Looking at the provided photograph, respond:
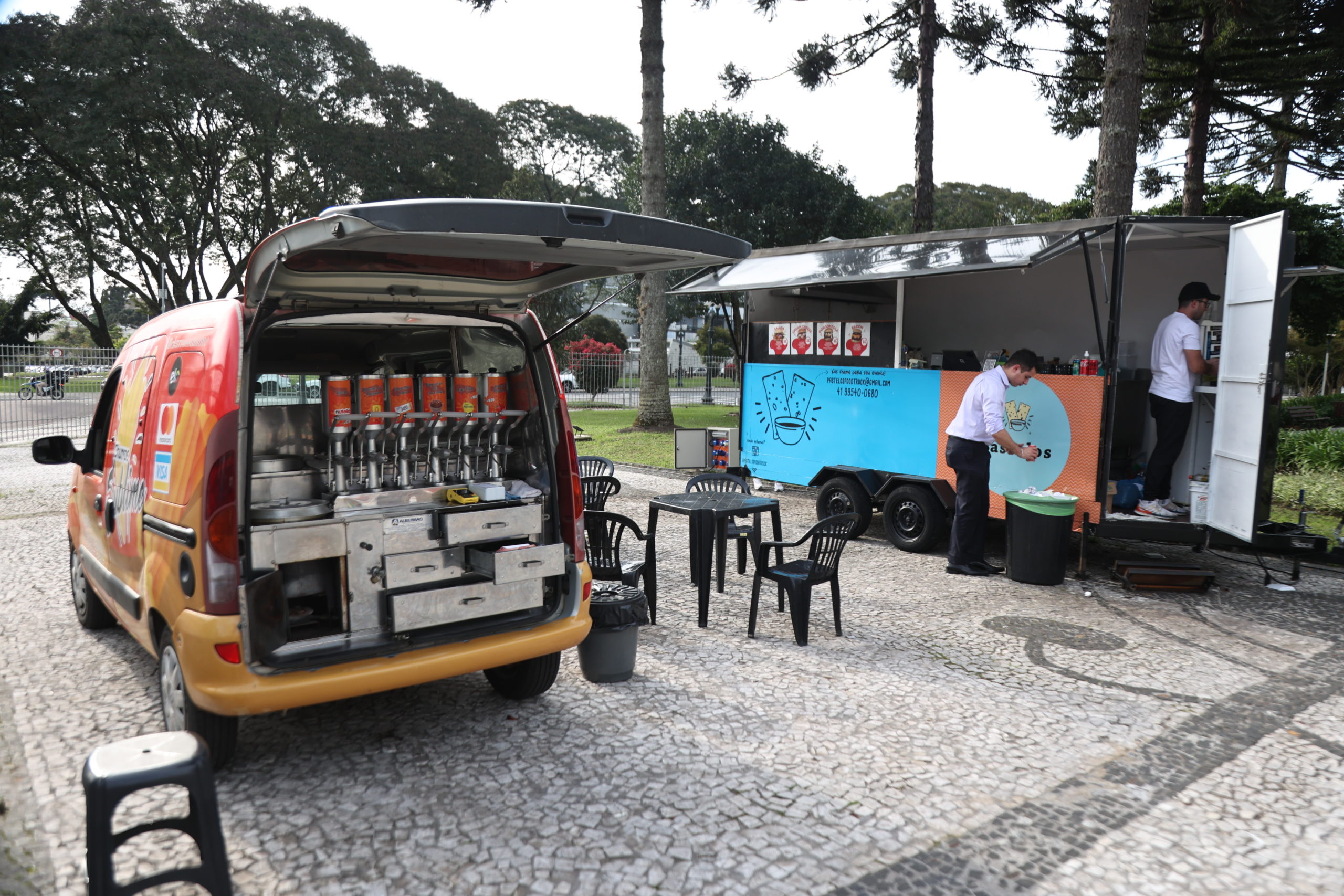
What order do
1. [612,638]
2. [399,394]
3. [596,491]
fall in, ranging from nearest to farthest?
[399,394] → [612,638] → [596,491]

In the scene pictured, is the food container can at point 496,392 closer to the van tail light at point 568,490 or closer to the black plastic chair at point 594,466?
the van tail light at point 568,490

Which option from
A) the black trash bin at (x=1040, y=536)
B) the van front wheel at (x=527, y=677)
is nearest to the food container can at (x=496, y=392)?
the van front wheel at (x=527, y=677)

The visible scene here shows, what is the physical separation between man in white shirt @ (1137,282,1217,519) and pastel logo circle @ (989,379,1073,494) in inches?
28.9

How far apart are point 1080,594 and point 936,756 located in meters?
3.33

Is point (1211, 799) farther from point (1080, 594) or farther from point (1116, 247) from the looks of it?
point (1116, 247)

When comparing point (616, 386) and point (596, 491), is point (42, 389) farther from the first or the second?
point (596, 491)

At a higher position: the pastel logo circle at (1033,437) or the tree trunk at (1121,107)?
the tree trunk at (1121,107)

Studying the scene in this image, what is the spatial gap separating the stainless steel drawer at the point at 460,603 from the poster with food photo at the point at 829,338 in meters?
6.06

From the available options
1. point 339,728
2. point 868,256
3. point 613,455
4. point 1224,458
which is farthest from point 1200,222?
point 613,455

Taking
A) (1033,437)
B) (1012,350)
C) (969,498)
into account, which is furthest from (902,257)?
(1012,350)

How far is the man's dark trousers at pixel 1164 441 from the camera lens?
696 centimetres

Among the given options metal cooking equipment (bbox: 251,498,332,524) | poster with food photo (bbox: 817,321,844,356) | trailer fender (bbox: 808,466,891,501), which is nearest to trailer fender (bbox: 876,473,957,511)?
trailer fender (bbox: 808,466,891,501)

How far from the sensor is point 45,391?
19.3 metres

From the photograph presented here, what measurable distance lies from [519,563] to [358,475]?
0.76 m
